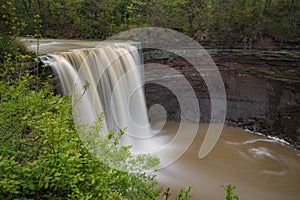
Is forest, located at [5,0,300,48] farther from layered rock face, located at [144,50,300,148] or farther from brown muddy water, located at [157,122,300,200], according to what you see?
brown muddy water, located at [157,122,300,200]

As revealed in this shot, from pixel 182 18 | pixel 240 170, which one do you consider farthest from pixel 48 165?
pixel 182 18

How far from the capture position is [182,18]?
34.9 feet

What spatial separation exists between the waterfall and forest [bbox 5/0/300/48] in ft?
11.7

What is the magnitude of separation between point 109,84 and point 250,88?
6.37 metres

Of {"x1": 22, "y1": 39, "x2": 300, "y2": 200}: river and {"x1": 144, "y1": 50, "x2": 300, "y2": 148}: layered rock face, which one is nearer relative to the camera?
{"x1": 22, "y1": 39, "x2": 300, "y2": 200}: river

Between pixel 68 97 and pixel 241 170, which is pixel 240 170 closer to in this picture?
pixel 241 170

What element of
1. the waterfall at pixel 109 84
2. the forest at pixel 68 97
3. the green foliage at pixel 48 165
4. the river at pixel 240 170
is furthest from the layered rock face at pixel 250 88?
the green foliage at pixel 48 165

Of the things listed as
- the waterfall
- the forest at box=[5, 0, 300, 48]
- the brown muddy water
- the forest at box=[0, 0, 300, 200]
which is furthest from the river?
the forest at box=[5, 0, 300, 48]

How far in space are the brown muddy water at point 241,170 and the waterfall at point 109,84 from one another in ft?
7.46

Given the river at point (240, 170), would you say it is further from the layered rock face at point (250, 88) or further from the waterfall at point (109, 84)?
the waterfall at point (109, 84)

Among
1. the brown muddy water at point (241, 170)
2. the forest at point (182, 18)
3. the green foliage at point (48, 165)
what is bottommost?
the brown muddy water at point (241, 170)

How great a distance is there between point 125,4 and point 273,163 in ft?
35.8

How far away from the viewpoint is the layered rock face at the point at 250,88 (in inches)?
330

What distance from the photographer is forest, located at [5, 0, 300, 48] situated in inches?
355
